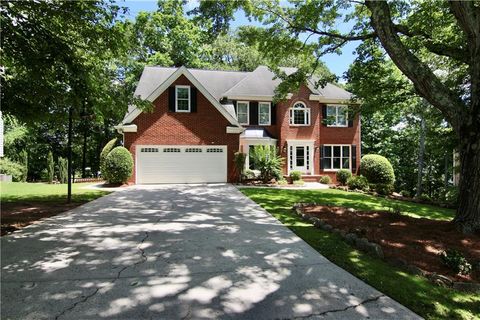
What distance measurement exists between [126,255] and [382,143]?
28689 mm

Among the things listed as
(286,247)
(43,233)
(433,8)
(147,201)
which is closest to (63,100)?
(43,233)

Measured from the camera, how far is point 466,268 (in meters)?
4.57

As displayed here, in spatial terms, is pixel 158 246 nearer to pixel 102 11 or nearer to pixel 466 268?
pixel 466 268

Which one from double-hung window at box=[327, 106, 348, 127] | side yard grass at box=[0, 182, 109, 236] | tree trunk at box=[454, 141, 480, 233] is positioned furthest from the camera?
double-hung window at box=[327, 106, 348, 127]

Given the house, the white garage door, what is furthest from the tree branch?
the white garage door

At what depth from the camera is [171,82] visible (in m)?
18.1

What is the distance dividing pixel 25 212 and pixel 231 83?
56.7 ft

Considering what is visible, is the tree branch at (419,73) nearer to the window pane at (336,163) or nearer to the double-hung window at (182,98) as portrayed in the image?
the double-hung window at (182,98)

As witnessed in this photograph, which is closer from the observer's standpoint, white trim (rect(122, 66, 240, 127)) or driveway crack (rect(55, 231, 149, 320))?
driveway crack (rect(55, 231, 149, 320))

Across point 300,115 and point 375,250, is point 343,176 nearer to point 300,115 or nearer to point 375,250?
point 300,115

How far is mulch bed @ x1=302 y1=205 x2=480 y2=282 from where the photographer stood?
16.4 feet

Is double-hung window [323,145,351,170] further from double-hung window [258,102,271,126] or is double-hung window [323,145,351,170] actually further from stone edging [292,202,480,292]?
stone edging [292,202,480,292]

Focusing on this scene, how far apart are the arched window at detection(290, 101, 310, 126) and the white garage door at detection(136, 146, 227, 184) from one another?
20.0 ft

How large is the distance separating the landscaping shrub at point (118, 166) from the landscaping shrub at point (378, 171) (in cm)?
1451
